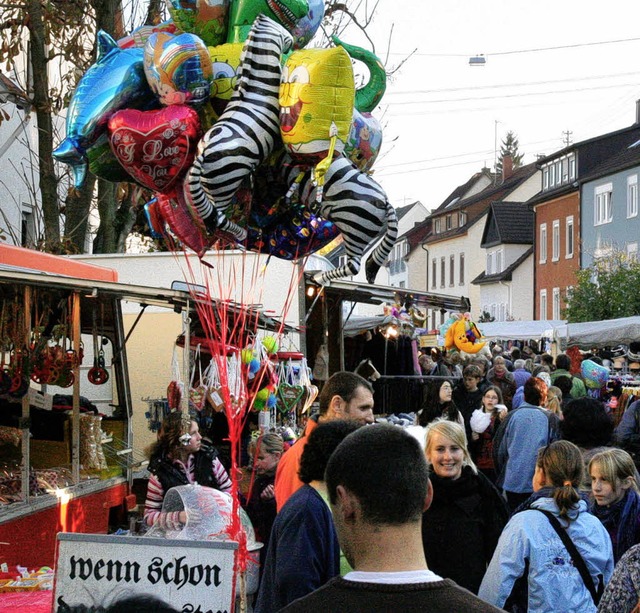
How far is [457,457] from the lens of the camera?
18.2ft

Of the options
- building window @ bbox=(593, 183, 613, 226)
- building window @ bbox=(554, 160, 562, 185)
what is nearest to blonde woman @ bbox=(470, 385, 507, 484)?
building window @ bbox=(593, 183, 613, 226)

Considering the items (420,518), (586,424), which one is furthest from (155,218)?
(420,518)

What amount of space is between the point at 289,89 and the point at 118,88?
0.90 metres

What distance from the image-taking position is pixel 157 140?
17.2 ft

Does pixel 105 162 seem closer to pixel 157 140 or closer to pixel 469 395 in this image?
pixel 157 140

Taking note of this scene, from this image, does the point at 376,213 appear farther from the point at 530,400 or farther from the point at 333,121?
the point at 530,400

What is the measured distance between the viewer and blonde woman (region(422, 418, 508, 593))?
5.28 metres

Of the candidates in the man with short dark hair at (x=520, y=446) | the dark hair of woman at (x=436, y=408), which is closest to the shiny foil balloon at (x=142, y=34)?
the man with short dark hair at (x=520, y=446)

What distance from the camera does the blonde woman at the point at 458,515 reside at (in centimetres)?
528

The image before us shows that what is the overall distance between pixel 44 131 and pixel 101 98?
1050cm

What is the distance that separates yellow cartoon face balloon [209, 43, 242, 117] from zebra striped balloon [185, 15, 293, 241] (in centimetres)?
17

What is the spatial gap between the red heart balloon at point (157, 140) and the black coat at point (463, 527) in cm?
196

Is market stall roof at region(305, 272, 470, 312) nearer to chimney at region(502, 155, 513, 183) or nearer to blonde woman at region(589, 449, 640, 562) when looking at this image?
blonde woman at region(589, 449, 640, 562)

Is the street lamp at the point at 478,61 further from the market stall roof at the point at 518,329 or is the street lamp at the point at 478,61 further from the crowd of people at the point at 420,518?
the crowd of people at the point at 420,518
